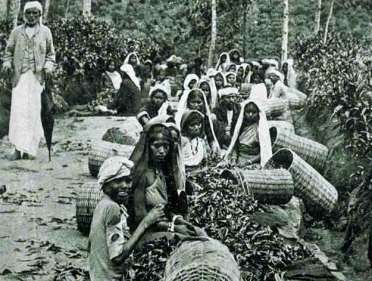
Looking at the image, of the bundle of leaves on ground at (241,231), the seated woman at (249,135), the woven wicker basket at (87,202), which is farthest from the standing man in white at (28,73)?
the bundle of leaves on ground at (241,231)

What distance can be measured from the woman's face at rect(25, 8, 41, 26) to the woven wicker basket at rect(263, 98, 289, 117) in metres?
4.89

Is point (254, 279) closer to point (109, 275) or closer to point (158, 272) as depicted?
point (158, 272)

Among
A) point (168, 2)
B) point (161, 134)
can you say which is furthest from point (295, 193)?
point (168, 2)

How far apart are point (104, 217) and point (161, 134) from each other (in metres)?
1.25

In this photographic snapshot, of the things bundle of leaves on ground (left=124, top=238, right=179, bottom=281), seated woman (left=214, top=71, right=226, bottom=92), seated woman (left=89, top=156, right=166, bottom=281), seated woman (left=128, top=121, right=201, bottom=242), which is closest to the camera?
seated woman (left=89, top=156, right=166, bottom=281)

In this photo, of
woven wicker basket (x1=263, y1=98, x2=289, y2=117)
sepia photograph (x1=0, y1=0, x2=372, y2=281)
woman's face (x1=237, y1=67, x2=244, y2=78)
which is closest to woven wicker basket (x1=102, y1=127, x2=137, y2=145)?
sepia photograph (x1=0, y1=0, x2=372, y2=281)

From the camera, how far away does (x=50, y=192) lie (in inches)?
367

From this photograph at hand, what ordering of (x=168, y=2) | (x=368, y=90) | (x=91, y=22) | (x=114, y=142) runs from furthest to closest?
(x=168, y=2), (x=91, y=22), (x=368, y=90), (x=114, y=142)

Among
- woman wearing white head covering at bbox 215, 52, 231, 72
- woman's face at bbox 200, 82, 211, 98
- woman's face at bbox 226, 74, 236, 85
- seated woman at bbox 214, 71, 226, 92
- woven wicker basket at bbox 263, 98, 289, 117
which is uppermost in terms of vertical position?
woman's face at bbox 200, 82, 211, 98

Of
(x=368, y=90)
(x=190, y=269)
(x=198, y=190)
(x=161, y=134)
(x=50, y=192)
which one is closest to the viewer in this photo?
(x=190, y=269)

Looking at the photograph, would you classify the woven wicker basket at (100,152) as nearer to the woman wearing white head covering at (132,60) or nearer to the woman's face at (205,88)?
the woman's face at (205,88)

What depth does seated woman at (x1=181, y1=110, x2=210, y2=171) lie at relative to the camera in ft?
29.2

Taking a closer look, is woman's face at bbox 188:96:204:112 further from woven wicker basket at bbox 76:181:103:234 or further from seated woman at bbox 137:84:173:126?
woven wicker basket at bbox 76:181:103:234

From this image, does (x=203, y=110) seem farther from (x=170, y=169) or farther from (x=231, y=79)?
(x=231, y=79)
